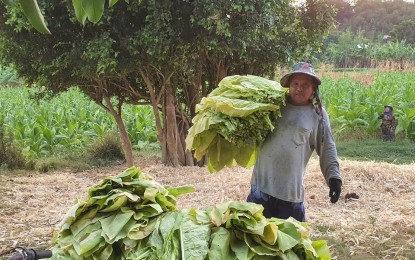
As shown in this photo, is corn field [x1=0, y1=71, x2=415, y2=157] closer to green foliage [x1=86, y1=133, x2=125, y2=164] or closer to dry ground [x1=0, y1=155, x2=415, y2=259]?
green foliage [x1=86, y1=133, x2=125, y2=164]

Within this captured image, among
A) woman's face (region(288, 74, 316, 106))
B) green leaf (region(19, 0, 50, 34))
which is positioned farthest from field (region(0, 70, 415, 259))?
woman's face (region(288, 74, 316, 106))

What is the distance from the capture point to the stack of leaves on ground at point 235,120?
307 centimetres

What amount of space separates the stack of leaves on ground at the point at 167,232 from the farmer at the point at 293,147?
123cm

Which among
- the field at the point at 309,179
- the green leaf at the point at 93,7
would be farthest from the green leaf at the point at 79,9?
the field at the point at 309,179

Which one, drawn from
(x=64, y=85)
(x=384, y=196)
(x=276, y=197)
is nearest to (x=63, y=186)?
(x=64, y=85)

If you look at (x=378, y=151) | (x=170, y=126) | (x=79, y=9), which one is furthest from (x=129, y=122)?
(x=79, y=9)

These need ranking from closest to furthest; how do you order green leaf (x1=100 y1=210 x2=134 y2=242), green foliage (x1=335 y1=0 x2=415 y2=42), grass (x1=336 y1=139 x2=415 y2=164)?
green leaf (x1=100 y1=210 x2=134 y2=242) → grass (x1=336 y1=139 x2=415 y2=164) → green foliage (x1=335 y1=0 x2=415 y2=42)

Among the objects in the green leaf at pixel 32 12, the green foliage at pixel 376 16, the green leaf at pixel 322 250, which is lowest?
the green leaf at pixel 322 250

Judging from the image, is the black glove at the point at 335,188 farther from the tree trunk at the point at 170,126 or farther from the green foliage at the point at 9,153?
the green foliage at the point at 9,153

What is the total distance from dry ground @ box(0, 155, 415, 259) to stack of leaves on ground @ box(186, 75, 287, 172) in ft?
6.34

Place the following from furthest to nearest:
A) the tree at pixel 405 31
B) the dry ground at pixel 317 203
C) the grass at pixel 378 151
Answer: the tree at pixel 405 31 → the grass at pixel 378 151 → the dry ground at pixel 317 203

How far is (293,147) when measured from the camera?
11.3 ft

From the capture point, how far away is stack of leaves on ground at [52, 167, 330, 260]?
2.05 m

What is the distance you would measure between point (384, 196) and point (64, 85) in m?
5.26
